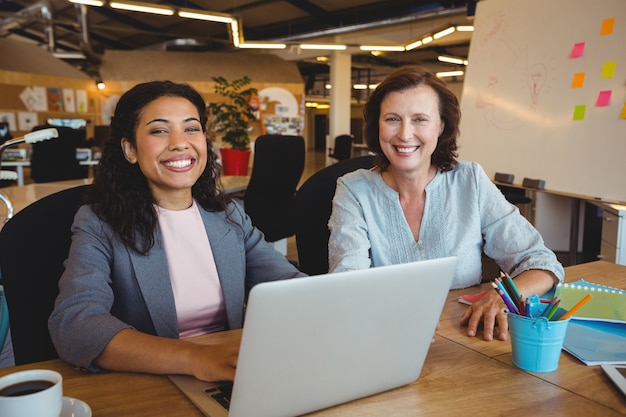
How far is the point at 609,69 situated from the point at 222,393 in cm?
322

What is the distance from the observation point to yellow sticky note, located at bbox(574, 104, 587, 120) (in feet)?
11.0

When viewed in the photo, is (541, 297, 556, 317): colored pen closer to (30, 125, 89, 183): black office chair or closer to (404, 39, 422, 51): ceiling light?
(30, 125, 89, 183): black office chair

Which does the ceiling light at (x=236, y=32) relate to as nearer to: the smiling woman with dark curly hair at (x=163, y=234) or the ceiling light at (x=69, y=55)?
the ceiling light at (x=69, y=55)

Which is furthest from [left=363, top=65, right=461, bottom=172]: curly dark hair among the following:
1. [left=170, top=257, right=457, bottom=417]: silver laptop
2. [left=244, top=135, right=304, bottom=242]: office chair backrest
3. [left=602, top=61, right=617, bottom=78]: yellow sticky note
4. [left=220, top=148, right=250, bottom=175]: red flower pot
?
[left=220, top=148, right=250, bottom=175]: red flower pot

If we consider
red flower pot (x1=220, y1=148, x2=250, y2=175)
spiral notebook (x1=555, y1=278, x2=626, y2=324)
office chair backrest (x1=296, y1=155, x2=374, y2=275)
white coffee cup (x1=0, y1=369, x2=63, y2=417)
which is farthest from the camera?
red flower pot (x1=220, y1=148, x2=250, y2=175)

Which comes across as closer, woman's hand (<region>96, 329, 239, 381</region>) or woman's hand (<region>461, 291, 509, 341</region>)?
woman's hand (<region>96, 329, 239, 381</region>)

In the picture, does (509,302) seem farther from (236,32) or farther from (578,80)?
(236,32)

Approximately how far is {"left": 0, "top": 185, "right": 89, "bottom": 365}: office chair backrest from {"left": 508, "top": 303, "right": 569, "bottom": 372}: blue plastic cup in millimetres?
1012

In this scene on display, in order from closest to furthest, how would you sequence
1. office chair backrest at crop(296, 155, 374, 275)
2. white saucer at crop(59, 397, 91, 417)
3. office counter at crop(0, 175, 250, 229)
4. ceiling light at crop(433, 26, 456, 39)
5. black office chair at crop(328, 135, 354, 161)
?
white saucer at crop(59, 397, 91, 417), office chair backrest at crop(296, 155, 374, 275), office counter at crop(0, 175, 250, 229), ceiling light at crop(433, 26, 456, 39), black office chair at crop(328, 135, 354, 161)

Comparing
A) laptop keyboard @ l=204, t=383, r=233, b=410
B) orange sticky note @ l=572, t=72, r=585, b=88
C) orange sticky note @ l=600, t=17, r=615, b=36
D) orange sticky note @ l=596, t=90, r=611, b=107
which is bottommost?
laptop keyboard @ l=204, t=383, r=233, b=410

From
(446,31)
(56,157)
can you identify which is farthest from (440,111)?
(446,31)

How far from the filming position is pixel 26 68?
10375mm

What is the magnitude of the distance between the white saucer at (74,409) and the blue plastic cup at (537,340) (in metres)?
0.76

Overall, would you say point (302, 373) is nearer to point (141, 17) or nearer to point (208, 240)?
point (208, 240)
